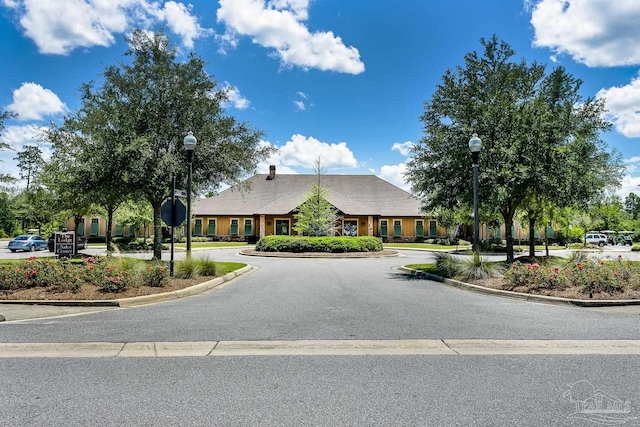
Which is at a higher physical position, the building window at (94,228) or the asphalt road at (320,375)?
the building window at (94,228)

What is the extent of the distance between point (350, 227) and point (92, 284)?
1326 inches

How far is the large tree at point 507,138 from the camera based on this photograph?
15578 millimetres

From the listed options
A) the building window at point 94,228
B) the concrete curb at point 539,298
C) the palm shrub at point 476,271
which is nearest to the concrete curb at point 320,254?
the palm shrub at point 476,271

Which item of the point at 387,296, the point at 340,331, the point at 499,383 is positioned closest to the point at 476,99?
the point at 387,296

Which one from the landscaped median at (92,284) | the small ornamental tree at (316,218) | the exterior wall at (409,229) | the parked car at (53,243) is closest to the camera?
the landscaped median at (92,284)

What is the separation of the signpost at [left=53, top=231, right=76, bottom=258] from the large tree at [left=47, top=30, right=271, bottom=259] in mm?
2699

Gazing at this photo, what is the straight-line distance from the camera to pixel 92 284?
11414 millimetres

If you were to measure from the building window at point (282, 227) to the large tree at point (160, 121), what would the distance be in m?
23.6

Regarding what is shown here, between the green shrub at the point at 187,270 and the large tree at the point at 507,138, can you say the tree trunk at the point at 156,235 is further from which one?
the large tree at the point at 507,138

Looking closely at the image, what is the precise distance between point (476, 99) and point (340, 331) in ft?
43.5

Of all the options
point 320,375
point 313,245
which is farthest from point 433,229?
point 320,375

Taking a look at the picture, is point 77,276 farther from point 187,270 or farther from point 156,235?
point 156,235

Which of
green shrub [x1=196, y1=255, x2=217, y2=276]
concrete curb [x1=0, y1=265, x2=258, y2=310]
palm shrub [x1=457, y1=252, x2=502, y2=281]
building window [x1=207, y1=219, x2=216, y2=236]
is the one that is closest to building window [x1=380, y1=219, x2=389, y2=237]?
building window [x1=207, y1=219, x2=216, y2=236]

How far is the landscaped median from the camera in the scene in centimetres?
1015
